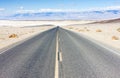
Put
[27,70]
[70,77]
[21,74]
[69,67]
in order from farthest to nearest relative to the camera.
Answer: [69,67] → [27,70] → [21,74] → [70,77]

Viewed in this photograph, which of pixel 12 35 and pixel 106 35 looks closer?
pixel 106 35

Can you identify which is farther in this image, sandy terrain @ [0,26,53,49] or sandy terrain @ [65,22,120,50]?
sandy terrain @ [0,26,53,49]

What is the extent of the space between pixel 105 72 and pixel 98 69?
593 millimetres

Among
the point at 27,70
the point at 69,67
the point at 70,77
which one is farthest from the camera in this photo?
the point at 69,67

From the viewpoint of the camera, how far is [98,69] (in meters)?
9.68

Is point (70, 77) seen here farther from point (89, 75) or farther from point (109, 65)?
point (109, 65)

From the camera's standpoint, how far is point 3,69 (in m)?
9.95

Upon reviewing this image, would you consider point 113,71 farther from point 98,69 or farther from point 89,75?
point 89,75

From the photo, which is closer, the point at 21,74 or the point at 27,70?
the point at 21,74

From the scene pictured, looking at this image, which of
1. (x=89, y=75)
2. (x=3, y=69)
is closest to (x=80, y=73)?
(x=89, y=75)

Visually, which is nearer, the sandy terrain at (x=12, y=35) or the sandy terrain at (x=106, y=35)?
the sandy terrain at (x=106, y=35)

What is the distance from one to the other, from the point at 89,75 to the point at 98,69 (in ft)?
4.29

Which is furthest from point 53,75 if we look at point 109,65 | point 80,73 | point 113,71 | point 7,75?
point 109,65

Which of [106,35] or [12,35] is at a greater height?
[12,35]
